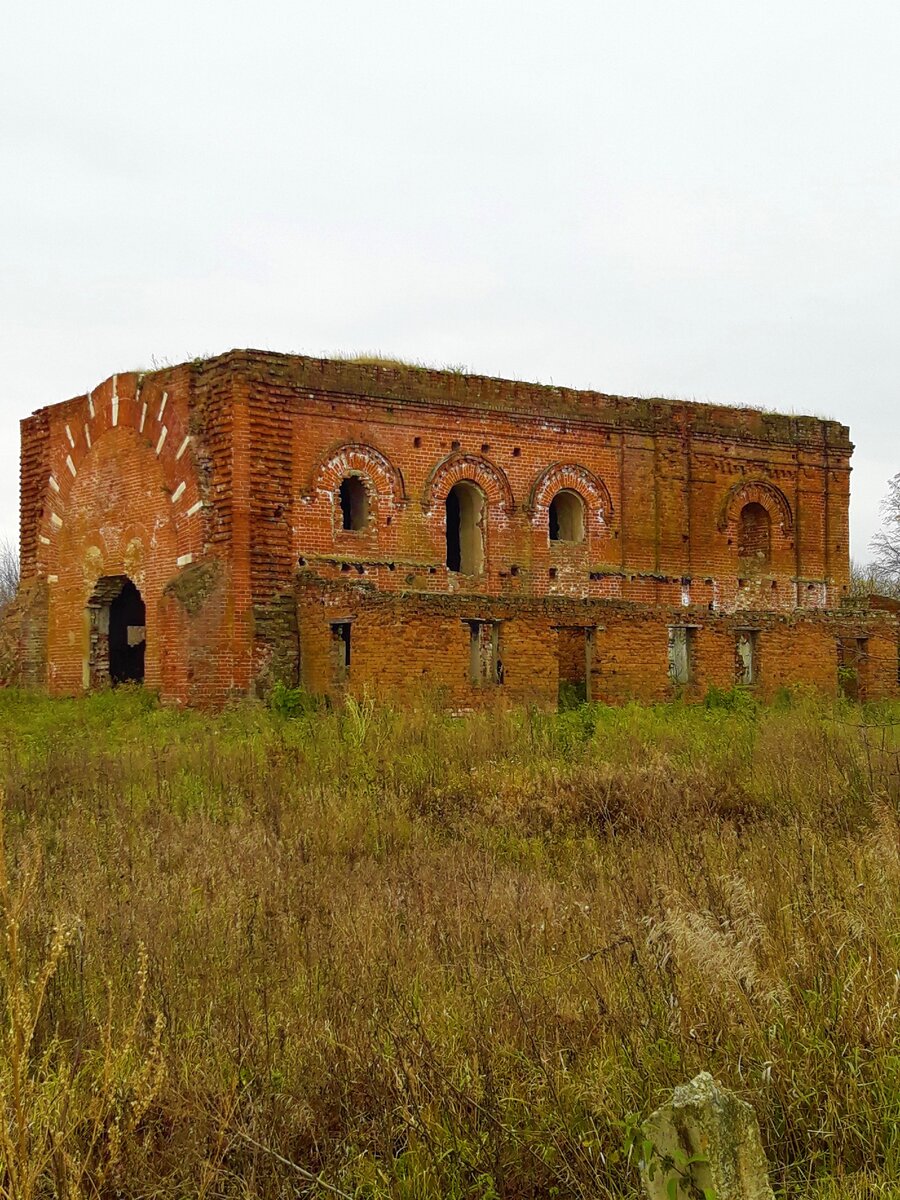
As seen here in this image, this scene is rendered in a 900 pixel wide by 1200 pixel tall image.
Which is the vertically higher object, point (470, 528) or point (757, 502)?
point (757, 502)

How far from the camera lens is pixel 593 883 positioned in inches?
267

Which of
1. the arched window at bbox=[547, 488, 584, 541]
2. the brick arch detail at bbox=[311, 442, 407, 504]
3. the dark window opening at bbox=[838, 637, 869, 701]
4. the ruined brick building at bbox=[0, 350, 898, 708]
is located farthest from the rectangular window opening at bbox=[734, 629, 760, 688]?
the brick arch detail at bbox=[311, 442, 407, 504]

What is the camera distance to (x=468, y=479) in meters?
21.5

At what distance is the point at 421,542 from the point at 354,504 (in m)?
1.27

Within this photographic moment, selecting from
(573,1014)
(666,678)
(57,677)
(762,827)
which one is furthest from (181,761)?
(57,677)

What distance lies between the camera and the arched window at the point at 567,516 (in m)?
22.8

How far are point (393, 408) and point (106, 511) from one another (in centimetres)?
504

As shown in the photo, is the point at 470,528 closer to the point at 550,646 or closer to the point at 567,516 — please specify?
the point at 567,516

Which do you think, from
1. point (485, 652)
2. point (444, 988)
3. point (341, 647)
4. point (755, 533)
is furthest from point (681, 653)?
point (444, 988)

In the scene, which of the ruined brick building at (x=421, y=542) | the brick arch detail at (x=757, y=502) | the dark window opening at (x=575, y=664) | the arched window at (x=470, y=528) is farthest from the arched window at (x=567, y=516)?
the dark window opening at (x=575, y=664)

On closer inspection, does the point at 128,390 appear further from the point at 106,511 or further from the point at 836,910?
the point at 836,910

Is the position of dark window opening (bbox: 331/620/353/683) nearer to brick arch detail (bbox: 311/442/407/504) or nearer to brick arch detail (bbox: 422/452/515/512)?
brick arch detail (bbox: 311/442/407/504)

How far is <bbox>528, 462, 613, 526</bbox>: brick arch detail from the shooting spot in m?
22.2

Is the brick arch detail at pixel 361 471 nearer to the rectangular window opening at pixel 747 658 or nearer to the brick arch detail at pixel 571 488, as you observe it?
the brick arch detail at pixel 571 488
